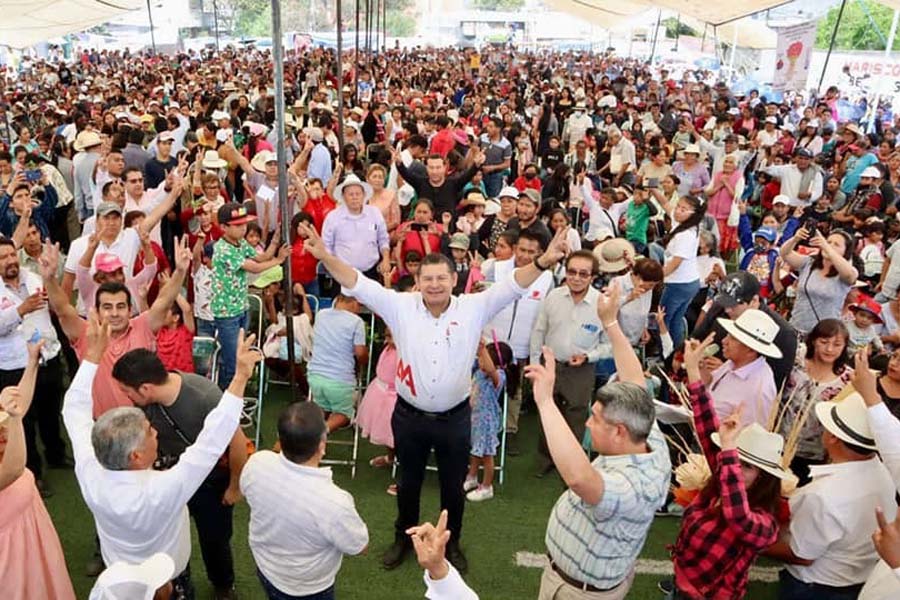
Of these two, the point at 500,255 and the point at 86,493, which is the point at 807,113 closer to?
the point at 500,255

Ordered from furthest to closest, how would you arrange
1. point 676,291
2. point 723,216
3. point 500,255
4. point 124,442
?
point 723,216, point 676,291, point 500,255, point 124,442

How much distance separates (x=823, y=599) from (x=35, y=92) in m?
20.6

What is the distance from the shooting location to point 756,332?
378cm

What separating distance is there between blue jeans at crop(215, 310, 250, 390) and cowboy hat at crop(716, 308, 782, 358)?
135 inches

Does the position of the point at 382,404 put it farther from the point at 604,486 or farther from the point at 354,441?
the point at 604,486

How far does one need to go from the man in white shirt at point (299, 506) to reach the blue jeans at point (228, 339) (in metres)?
2.64

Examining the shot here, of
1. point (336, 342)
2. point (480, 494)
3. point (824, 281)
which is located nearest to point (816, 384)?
point (824, 281)

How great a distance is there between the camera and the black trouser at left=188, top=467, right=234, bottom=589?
11.3ft

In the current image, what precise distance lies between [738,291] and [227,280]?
353cm

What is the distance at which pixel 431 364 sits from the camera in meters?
3.70

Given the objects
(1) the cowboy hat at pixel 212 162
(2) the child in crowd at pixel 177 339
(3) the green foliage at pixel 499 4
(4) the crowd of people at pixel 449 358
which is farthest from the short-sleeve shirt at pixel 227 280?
(3) the green foliage at pixel 499 4

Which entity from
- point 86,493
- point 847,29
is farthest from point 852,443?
point 847,29

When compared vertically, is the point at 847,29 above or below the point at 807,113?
above

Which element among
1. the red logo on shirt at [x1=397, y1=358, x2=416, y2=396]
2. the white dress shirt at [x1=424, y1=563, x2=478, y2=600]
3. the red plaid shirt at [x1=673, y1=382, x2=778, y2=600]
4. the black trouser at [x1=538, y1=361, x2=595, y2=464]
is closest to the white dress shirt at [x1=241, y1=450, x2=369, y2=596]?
the white dress shirt at [x1=424, y1=563, x2=478, y2=600]
